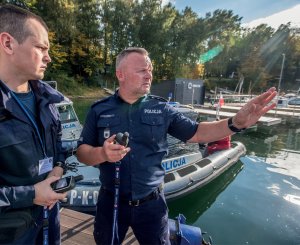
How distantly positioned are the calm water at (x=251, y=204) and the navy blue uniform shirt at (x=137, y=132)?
3.41m

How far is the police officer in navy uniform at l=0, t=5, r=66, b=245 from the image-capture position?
1.31 metres

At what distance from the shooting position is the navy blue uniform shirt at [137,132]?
194 cm

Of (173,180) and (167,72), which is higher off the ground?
(167,72)

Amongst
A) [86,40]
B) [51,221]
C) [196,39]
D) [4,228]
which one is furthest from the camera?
[196,39]

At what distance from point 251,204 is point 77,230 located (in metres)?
4.51

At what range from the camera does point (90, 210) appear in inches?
180

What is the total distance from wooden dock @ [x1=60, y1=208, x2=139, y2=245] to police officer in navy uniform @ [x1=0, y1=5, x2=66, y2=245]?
1.47m

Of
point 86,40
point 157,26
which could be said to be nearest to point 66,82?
point 86,40

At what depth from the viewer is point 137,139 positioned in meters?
1.96

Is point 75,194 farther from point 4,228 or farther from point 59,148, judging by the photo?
point 4,228

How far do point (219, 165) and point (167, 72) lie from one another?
31.1 m

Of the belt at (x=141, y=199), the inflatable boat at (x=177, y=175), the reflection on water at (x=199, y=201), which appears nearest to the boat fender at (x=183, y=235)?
the belt at (x=141, y=199)

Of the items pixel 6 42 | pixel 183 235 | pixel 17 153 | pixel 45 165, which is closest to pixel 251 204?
pixel 183 235

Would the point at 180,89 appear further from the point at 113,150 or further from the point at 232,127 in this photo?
the point at 113,150
